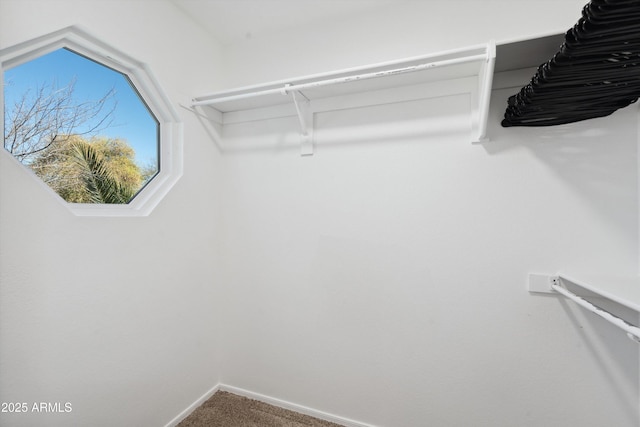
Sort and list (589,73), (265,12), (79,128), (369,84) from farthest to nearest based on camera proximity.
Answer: (265,12), (369,84), (79,128), (589,73)

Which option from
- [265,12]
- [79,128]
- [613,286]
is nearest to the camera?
[613,286]

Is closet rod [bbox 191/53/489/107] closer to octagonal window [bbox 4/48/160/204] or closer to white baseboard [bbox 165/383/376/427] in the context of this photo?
octagonal window [bbox 4/48/160/204]

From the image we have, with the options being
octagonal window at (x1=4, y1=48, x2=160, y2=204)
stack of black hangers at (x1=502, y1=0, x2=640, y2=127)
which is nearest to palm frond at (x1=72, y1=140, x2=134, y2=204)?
octagonal window at (x1=4, y1=48, x2=160, y2=204)

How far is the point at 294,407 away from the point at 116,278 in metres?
1.36

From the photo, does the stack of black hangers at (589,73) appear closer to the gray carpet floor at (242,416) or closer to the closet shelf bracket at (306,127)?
the closet shelf bracket at (306,127)

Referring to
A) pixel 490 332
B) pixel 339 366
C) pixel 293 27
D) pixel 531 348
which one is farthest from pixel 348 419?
pixel 293 27

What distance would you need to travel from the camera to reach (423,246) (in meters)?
1.57

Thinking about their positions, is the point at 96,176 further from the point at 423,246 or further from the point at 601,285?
the point at 601,285

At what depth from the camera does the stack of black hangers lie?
0.67 meters

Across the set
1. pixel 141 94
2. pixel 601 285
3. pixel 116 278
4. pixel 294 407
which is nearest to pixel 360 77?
pixel 141 94

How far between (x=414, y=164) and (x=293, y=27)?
122cm

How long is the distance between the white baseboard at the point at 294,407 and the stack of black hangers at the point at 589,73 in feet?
6.26

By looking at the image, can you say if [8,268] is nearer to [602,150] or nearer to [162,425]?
[162,425]

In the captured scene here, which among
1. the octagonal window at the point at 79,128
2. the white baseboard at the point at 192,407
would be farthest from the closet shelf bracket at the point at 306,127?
the white baseboard at the point at 192,407
